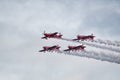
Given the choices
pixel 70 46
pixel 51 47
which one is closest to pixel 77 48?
pixel 70 46

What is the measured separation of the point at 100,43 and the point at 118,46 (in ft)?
36.0

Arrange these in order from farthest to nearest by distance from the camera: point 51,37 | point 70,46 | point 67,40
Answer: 1. point 70,46
2. point 51,37
3. point 67,40

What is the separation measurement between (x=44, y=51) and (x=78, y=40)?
65.1ft

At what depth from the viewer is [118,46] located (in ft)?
524

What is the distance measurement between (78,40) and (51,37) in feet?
47.1

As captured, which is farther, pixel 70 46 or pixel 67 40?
pixel 70 46

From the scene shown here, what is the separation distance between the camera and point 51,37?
16225cm

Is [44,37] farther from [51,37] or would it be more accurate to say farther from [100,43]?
[100,43]

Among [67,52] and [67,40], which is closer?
[67,40]

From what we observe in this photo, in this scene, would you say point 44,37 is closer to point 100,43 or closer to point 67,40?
point 67,40

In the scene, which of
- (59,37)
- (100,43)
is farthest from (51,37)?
(100,43)

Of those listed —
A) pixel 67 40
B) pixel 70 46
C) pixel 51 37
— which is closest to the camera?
pixel 67 40

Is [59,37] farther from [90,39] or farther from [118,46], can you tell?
[118,46]

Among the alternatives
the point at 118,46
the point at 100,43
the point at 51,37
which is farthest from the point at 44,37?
the point at 118,46
